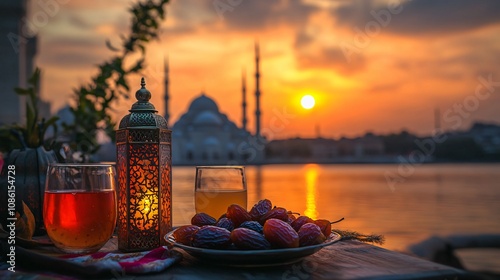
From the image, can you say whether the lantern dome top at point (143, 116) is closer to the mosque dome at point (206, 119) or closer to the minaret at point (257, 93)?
the minaret at point (257, 93)

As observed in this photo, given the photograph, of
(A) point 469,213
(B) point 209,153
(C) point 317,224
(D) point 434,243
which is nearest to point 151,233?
(C) point 317,224

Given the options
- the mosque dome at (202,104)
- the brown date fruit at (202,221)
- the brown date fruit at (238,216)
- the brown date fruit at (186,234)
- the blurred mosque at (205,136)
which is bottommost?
the brown date fruit at (186,234)

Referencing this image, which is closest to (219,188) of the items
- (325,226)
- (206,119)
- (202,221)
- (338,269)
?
(202,221)

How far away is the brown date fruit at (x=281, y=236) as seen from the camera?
83cm

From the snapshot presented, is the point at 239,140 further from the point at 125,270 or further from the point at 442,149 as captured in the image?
the point at 125,270

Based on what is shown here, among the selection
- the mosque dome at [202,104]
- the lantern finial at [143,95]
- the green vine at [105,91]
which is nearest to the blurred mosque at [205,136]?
the mosque dome at [202,104]

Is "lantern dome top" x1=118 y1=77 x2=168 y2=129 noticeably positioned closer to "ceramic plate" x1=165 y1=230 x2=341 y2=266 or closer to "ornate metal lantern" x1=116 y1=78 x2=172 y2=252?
"ornate metal lantern" x1=116 y1=78 x2=172 y2=252

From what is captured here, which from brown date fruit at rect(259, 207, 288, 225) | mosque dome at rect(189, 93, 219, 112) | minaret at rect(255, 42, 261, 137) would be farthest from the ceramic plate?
mosque dome at rect(189, 93, 219, 112)

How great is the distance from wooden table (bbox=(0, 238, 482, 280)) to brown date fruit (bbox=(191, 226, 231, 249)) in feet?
0.12

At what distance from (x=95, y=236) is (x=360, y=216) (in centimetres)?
1147

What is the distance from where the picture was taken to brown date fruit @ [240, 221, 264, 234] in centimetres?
88

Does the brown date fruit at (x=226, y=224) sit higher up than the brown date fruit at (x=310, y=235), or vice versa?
the brown date fruit at (x=226, y=224)

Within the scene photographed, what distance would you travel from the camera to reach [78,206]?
935mm

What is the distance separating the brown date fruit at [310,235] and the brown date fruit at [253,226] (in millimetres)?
65
